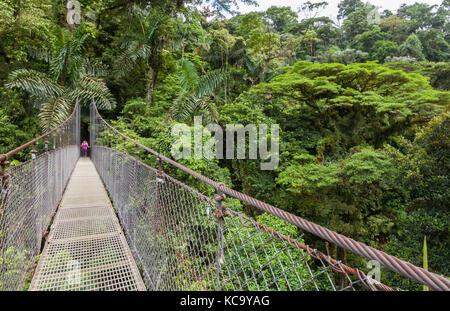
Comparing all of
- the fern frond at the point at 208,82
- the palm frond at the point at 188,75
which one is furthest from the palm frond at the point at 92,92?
the fern frond at the point at 208,82

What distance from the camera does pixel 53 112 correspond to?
22.5 ft

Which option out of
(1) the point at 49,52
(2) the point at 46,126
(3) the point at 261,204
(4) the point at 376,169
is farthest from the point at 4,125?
(4) the point at 376,169

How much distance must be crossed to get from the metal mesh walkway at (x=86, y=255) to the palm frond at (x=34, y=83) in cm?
561

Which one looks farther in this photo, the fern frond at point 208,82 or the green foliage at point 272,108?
the fern frond at point 208,82

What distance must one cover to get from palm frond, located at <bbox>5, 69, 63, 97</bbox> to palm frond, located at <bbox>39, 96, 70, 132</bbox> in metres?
0.24

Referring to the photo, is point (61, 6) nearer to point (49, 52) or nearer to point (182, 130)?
point (49, 52)

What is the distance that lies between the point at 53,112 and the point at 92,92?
1583mm

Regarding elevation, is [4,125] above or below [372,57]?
below

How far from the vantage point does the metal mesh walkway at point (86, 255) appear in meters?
1.59

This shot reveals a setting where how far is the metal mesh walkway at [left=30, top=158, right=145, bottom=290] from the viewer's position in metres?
1.59

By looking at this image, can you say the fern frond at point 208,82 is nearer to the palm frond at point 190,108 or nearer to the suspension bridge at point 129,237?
the palm frond at point 190,108
